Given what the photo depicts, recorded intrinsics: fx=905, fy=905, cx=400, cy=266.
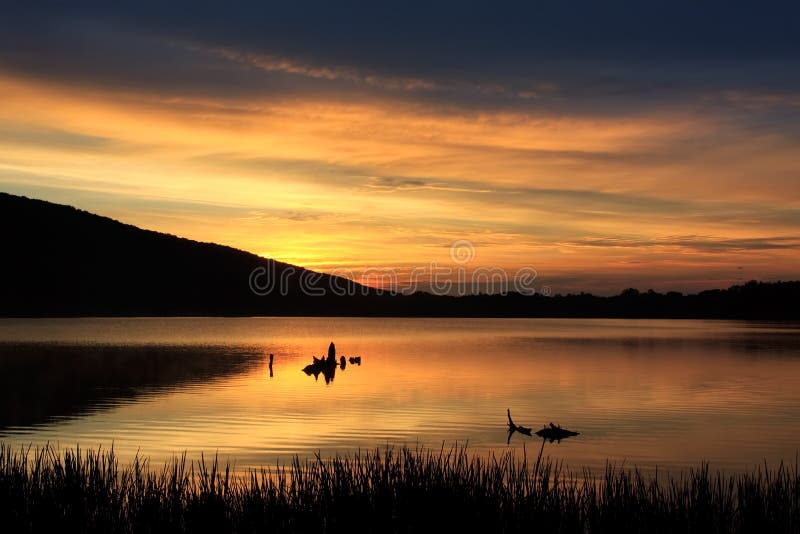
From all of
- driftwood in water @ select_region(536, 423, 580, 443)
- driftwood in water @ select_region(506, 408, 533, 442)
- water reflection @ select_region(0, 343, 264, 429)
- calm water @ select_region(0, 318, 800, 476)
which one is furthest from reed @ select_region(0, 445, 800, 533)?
water reflection @ select_region(0, 343, 264, 429)

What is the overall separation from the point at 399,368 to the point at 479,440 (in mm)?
32911

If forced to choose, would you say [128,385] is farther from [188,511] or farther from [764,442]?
[188,511]

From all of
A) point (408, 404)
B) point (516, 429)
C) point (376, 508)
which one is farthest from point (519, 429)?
point (376, 508)

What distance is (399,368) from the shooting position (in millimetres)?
61844

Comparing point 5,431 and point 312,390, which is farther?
point 312,390

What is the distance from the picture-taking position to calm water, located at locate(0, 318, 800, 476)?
2769 cm

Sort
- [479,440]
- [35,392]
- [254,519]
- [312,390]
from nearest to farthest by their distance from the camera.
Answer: [254,519] → [479,440] → [35,392] → [312,390]

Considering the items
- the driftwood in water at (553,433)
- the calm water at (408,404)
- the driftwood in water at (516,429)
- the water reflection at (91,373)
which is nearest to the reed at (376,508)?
the calm water at (408,404)

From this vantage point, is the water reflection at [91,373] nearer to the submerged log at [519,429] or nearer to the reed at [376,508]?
the submerged log at [519,429]

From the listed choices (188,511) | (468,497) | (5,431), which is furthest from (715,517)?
(5,431)

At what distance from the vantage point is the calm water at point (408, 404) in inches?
1090

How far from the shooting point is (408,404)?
3981 cm

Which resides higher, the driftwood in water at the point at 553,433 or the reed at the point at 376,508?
the reed at the point at 376,508

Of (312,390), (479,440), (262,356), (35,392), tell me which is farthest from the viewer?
(262,356)
